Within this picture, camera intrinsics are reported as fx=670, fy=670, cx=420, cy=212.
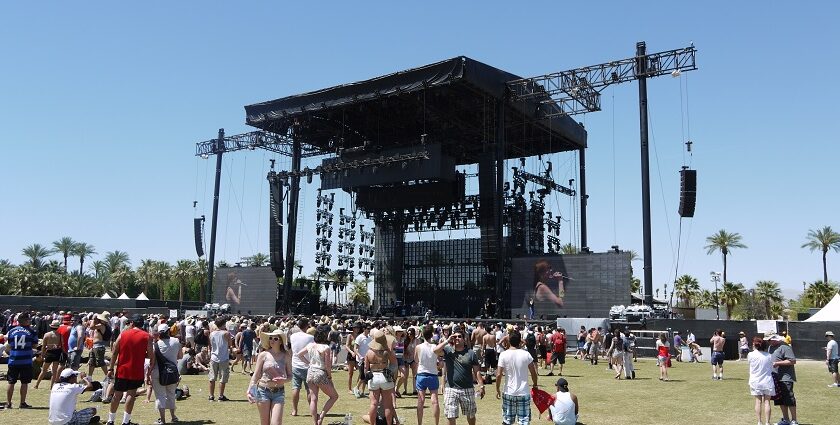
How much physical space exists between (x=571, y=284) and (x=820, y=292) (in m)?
39.3

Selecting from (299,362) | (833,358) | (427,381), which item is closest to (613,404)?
(427,381)

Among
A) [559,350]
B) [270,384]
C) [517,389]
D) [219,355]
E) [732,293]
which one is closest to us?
[270,384]

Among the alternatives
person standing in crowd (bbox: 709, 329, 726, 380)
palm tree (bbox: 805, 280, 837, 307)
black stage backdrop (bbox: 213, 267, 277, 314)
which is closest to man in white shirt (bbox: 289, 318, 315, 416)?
person standing in crowd (bbox: 709, 329, 726, 380)

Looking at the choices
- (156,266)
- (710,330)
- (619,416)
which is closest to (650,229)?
(710,330)

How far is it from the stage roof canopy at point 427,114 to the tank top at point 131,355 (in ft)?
94.6

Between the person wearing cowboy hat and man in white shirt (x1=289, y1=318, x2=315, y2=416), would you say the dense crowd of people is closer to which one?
man in white shirt (x1=289, y1=318, x2=315, y2=416)

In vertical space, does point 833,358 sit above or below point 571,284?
below

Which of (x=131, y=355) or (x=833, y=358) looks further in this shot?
(x=833, y=358)

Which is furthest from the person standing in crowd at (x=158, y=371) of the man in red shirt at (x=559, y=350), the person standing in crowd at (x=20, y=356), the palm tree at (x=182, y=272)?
the palm tree at (x=182, y=272)

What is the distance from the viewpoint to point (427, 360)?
9.51m

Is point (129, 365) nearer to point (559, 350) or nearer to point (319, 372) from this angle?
point (319, 372)

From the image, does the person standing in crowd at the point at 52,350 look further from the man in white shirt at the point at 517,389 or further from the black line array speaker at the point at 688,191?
the black line array speaker at the point at 688,191

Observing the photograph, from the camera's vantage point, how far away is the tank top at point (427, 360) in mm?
9438

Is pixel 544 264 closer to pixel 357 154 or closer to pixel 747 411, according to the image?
pixel 357 154
